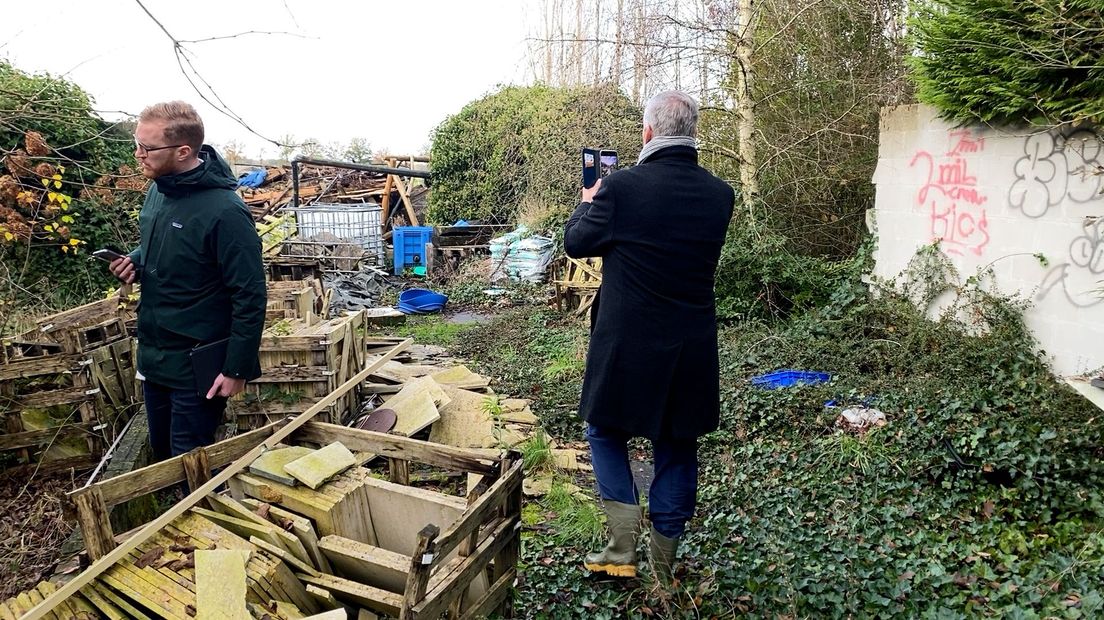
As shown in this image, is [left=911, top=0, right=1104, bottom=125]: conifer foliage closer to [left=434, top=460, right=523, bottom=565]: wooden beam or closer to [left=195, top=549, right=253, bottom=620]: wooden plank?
[left=434, top=460, right=523, bottom=565]: wooden beam

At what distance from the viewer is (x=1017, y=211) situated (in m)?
5.43

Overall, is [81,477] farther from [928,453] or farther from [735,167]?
[735,167]

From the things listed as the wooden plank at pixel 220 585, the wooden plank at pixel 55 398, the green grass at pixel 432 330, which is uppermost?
the wooden plank at pixel 55 398

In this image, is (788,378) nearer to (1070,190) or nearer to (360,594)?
(1070,190)

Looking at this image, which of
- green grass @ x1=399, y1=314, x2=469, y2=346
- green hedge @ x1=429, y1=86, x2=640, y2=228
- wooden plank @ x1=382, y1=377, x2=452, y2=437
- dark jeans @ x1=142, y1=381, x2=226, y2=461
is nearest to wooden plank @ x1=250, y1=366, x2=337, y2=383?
wooden plank @ x1=382, y1=377, x2=452, y2=437

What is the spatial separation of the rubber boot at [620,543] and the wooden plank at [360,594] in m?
1.03

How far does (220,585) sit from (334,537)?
1.65 ft

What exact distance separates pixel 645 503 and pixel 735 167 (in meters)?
5.97

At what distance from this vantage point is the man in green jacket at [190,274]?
10.2 ft

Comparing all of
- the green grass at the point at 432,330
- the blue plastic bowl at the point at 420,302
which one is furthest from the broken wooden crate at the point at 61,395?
the blue plastic bowl at the point at 420,302

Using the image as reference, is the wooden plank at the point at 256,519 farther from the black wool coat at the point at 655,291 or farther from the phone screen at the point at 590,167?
the phone screen at the point at 590,167

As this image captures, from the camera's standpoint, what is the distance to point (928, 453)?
4.23 m

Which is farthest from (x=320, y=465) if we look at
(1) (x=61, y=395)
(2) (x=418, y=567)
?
(1) (x=61, y=395)

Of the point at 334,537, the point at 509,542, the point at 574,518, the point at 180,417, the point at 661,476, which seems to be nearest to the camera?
the point at 334,537
